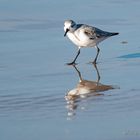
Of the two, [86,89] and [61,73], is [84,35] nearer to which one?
[61,73]

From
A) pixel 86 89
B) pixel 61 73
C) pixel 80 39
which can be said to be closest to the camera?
pixel 86 89

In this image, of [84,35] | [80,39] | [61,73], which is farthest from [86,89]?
[84,35]

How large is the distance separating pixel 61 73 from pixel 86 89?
3.04 ft

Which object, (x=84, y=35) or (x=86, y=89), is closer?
(x=86, y=89)

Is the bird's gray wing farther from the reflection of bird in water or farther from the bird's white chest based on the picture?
the reflection of bird in water

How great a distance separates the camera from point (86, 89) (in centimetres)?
890

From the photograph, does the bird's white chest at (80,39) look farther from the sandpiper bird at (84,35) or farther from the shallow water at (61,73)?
the shallow water at (61,73)

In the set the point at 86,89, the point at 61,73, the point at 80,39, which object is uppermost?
the point at 80,39

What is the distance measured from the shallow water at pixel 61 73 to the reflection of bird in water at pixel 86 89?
0.08 meters

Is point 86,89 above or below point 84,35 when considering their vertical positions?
below

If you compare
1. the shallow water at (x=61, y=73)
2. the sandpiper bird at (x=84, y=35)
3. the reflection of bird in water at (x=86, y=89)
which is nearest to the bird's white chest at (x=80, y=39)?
the sandpiper bird at (x=84, y=35)

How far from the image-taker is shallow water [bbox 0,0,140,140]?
279 inches

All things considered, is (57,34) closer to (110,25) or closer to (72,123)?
(110,25)

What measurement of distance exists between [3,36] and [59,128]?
16.3 ft
